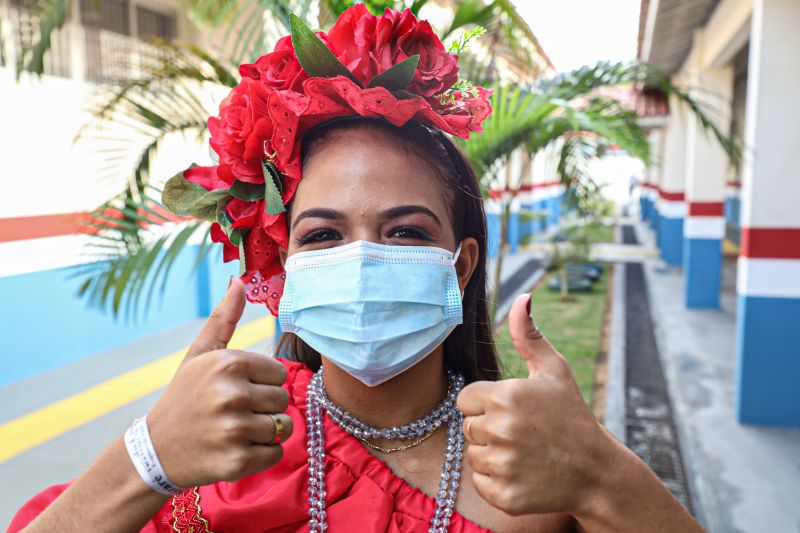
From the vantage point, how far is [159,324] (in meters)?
6.75

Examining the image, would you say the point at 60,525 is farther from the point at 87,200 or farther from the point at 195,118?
the point at 87,200

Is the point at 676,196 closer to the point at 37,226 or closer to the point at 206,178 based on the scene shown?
the point at 37,226

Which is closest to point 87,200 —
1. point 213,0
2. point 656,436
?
point 213,0

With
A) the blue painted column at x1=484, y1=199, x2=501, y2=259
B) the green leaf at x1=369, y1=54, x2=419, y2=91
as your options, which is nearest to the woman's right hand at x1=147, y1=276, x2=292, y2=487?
the green leaf at x1=369, y1=54, x2=419, y2=91

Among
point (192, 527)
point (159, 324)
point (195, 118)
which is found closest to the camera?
point (192, 527)

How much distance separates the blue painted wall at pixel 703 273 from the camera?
839cm

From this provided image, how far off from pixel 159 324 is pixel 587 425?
20.8 ft

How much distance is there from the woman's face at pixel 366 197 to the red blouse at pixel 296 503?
16.9 inches

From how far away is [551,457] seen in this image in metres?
0.96

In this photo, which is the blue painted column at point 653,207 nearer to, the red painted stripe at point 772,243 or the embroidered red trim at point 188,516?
the red painted stripe at point 772,243

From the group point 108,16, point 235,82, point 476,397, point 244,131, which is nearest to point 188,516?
point 476,397

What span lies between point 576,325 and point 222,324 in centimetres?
712

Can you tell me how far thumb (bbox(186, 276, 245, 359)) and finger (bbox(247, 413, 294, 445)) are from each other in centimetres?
18

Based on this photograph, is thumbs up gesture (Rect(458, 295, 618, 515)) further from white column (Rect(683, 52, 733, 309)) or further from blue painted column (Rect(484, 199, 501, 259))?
white column (Rect(683, 52, 733, 309))
